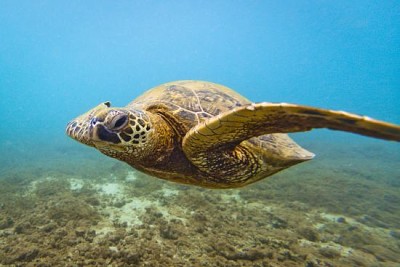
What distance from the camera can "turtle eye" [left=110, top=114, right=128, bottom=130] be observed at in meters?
2.19

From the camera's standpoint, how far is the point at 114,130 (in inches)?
86.5

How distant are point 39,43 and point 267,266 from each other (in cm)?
7547

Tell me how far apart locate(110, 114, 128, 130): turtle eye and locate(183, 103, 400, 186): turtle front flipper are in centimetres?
62

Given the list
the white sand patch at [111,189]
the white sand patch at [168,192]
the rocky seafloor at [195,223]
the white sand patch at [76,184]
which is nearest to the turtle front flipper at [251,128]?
the rocky seafloor at [195,223]

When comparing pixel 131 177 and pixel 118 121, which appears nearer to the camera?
pixel 118 121

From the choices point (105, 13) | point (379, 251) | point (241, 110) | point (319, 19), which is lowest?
point (379, 251)

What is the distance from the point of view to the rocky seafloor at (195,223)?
3.47 m

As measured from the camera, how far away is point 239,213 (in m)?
5.41

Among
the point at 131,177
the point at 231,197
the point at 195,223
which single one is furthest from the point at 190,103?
the point at 131,177

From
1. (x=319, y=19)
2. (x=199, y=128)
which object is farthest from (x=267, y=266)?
(x=319, y=19)

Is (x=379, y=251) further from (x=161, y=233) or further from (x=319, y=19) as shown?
(x=319, y=19)

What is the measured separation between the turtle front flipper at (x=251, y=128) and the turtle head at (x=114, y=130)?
1.60 ft

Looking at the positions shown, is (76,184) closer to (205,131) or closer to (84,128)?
Result: (84,128)

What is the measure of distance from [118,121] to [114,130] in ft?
0.31
